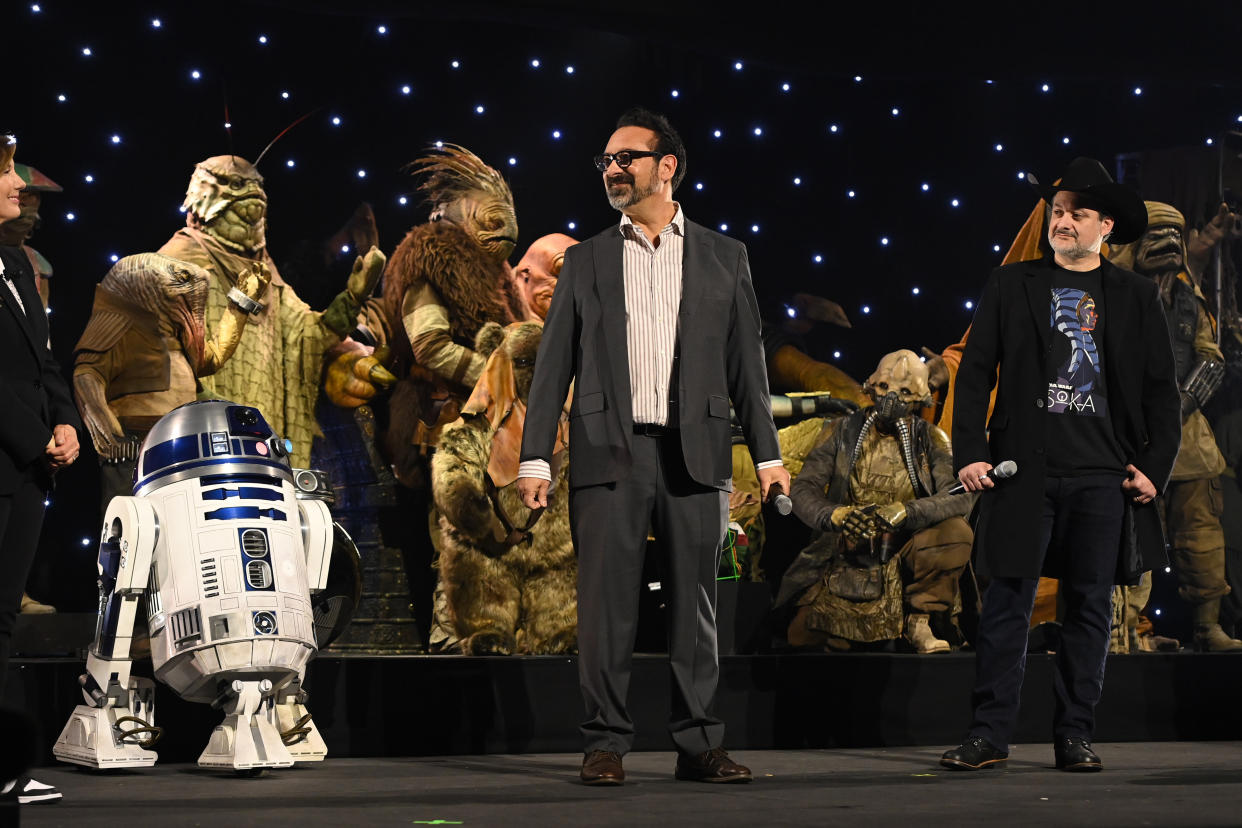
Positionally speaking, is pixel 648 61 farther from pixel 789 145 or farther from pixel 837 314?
pixel 837 314

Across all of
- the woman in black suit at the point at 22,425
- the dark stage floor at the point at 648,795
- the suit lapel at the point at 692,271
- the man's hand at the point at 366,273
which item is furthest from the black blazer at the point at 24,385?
the man's hand at the point at 366,273

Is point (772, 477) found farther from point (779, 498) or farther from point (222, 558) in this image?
point (222, 558)

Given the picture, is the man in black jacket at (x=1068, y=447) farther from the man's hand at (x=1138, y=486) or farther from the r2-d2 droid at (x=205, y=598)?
the r2-d2 droid at (x=205, y=598)

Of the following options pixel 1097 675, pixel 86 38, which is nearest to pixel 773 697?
pixel 1097 675

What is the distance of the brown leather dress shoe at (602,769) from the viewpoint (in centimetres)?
304

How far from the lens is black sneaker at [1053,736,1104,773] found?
343 centimetres

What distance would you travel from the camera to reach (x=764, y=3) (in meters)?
6.06

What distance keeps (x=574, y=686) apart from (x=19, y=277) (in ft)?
6.45

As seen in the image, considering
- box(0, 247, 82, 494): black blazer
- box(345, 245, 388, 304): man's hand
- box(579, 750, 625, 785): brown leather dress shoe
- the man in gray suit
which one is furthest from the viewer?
box(345, 245, 388, 304): man's hand

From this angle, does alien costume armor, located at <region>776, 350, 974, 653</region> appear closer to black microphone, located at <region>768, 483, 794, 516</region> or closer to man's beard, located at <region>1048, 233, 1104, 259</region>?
man's beard, located at <region>1048, 233, 1104, 259</region>

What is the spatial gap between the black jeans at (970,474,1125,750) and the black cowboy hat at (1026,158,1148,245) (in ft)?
2.21

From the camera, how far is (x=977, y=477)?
346 centimetres

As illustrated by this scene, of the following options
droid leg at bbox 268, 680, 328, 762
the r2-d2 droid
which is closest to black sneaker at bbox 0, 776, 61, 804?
the r2-d2 droid

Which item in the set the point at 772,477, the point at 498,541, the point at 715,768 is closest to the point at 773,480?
the point at 772,477
